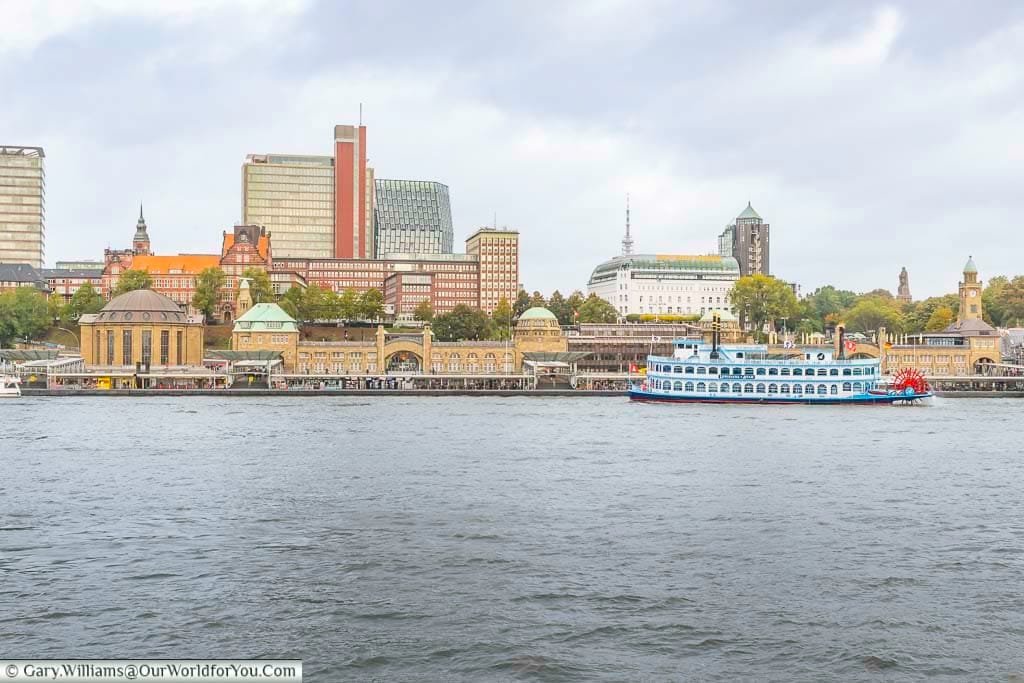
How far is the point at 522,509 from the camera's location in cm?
4447

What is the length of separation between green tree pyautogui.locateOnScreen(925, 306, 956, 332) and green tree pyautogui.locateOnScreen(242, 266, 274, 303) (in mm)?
109108

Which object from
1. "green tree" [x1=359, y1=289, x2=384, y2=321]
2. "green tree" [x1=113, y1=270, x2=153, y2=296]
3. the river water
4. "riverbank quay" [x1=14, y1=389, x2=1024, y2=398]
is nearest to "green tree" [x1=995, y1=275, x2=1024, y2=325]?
"riverbank quay" [x1=14, y1=389, x2=1024, y2=398]

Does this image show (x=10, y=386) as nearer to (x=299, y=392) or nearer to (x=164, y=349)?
(x=164, y=349)

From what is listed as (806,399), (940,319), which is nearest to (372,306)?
(806,399)

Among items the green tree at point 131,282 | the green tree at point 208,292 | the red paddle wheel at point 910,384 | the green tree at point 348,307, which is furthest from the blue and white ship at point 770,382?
the green tree at point 131,282

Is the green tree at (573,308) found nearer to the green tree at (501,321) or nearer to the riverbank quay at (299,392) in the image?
the green tree at (501,321)

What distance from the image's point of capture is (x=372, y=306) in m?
176

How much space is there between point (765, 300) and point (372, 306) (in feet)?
A: 227

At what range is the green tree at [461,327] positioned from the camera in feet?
554

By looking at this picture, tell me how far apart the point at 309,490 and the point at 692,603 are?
2329 centimetres

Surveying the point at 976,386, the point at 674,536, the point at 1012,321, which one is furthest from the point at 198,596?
the point at 1012,321

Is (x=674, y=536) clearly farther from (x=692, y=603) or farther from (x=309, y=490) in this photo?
(x=309, y=490)

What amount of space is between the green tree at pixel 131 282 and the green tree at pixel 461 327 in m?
48.6

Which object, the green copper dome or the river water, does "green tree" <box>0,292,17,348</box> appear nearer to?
the green copper dome
